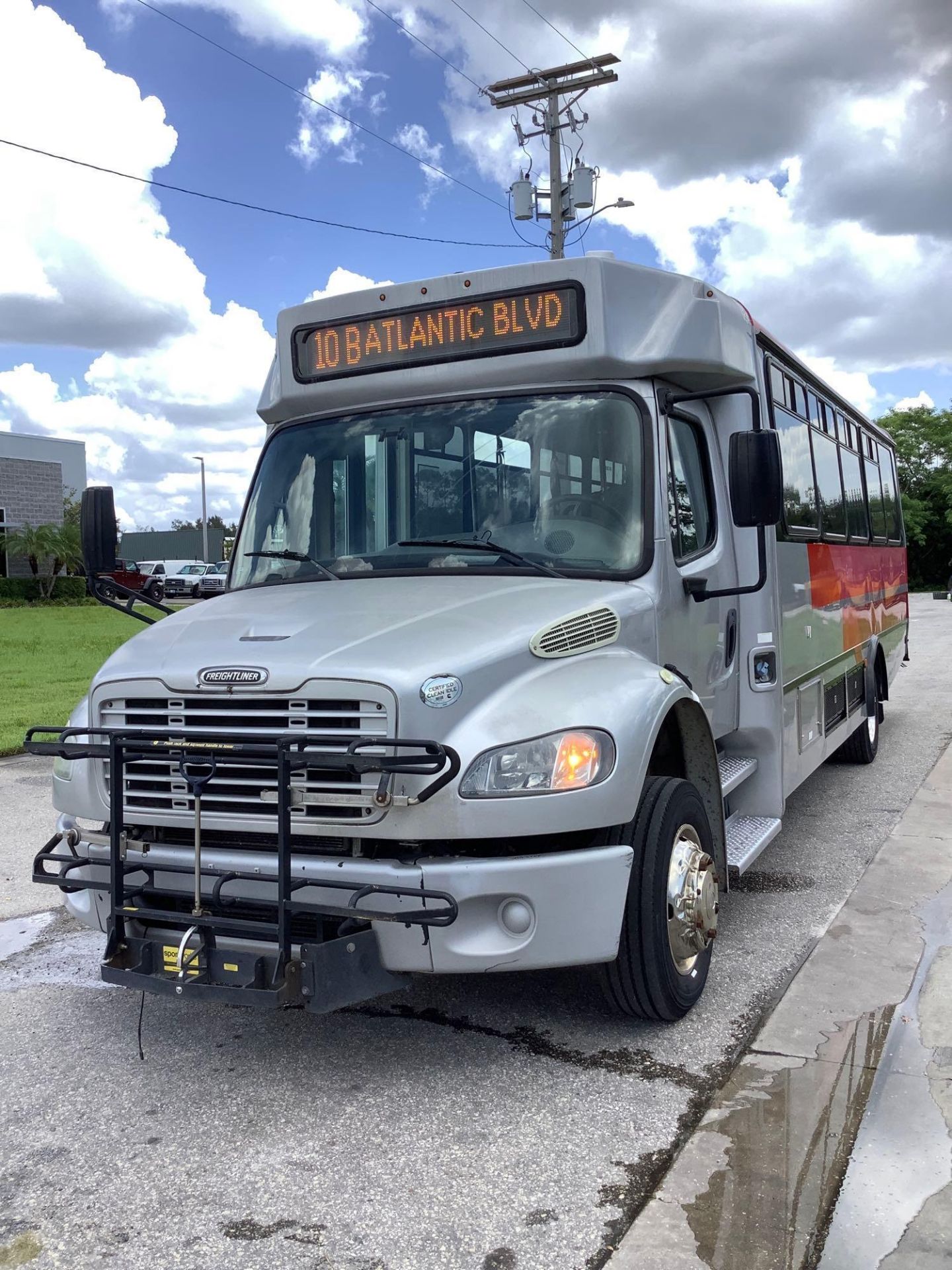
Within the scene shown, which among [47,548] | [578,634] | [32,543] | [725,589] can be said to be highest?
[32,543]

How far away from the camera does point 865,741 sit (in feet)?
31.1

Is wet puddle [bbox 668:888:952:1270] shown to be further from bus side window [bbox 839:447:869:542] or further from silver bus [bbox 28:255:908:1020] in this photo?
bus side window [bbox 839:447:869:542]

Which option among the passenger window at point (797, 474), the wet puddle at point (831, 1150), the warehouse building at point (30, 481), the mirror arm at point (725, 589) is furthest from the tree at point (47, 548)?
→ the wet puddle at point (831, 1150)

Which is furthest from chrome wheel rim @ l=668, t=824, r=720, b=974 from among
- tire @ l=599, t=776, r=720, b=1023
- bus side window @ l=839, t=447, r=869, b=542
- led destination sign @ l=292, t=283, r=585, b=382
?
bus side window @ l=839, t=447, r=869, b=542

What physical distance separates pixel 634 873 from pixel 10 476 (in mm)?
48541

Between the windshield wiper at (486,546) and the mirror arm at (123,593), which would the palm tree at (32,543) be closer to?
the mirror arm at (123,593)

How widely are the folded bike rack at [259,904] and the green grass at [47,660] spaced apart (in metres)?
7.23

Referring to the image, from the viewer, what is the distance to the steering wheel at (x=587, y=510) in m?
4.59

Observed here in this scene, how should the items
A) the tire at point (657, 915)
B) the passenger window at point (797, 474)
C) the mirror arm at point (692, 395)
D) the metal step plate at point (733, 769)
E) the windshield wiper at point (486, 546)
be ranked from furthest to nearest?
the passenger window at point (797, 474) → the metal step plate at point (733, 769) → the mirror arm at point (692, 395) → the windshield wiper at point (486, 546) → the tire at point (657, 915)

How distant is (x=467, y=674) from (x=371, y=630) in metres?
0.43

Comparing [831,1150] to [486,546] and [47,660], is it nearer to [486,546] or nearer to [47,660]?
[486,546]

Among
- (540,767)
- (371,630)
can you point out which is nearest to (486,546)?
(371,630)

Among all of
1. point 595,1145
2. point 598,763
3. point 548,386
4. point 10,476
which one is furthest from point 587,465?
point 10,476

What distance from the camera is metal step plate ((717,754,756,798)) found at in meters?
5.24
